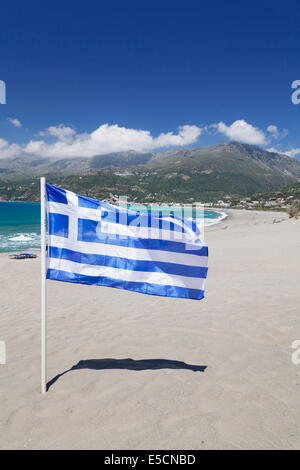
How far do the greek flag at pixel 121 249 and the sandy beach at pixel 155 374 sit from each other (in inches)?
56.4

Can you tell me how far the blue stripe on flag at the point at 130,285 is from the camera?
157 inches

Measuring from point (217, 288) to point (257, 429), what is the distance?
7.01 m

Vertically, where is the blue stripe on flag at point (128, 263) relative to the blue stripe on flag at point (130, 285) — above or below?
above

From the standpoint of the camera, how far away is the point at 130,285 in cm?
413

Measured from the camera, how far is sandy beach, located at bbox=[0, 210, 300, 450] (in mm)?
2893

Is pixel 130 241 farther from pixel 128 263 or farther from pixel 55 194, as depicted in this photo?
pixel 55 194

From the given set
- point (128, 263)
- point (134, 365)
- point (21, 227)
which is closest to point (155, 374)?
point (134, 365)

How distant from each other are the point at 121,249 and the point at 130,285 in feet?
1.95

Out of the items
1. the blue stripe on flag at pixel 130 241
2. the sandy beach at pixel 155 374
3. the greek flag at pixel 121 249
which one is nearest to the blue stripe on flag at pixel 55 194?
the greek flag at pixel 121 249

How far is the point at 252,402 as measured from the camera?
3455mm

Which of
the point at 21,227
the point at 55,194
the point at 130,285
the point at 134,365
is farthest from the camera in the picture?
the point at 21,227

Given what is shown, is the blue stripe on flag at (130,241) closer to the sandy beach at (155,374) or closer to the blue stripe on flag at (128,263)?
the blue stripe on flag at (128,263)
